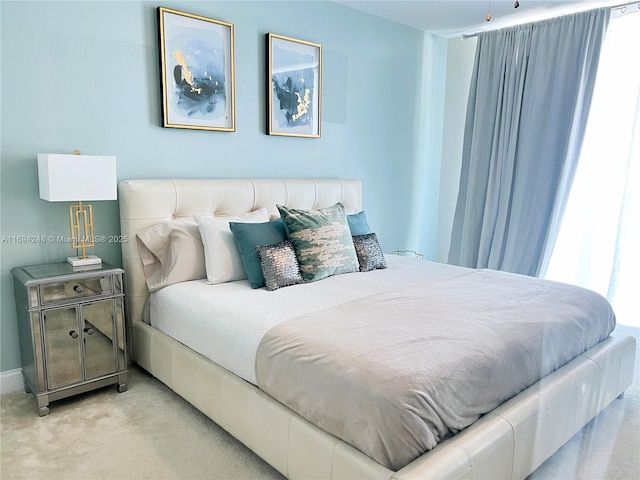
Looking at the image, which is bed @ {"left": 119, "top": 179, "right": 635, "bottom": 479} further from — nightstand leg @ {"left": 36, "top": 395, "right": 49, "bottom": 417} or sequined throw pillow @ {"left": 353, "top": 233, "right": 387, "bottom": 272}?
nightstand leg @ {"left": 36, "top": 395, "right": 49, "bottom": 417}

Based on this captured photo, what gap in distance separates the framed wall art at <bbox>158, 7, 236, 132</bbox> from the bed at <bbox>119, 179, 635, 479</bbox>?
0.44 m

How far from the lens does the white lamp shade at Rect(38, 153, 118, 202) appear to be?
2197 mm

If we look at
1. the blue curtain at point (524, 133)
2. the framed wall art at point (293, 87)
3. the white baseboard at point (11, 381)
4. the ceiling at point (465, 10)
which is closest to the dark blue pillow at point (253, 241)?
the framed wall art at point (293, 87)

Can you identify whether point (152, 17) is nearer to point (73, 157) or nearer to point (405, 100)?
point (73, 157)

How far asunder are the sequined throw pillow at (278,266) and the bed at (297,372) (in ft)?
0.21

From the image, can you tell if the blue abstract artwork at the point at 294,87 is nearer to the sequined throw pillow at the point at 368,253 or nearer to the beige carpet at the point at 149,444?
the sequined throw pillow at the point at 368,253

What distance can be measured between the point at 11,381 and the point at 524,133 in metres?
4.11

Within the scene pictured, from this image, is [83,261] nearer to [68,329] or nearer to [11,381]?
[68,329]

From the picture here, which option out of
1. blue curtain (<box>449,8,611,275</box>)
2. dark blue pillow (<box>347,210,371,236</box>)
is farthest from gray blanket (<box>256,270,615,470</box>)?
blue curtain (<box>449,8,611,275</box>)

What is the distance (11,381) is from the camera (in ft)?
8.13

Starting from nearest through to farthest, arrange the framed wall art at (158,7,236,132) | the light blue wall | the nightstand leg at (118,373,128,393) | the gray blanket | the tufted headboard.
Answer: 1. the gray blanket
2. the light blue wall
3. the nightstand leg at (118,373,128,393)
4. the tufted headboard
5. the framed wall art at (158,7,236,132)

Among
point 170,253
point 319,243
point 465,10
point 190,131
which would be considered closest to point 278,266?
point 319,243

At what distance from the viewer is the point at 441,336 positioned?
170 centimetres

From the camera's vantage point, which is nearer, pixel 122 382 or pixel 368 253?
pixel 122 382
